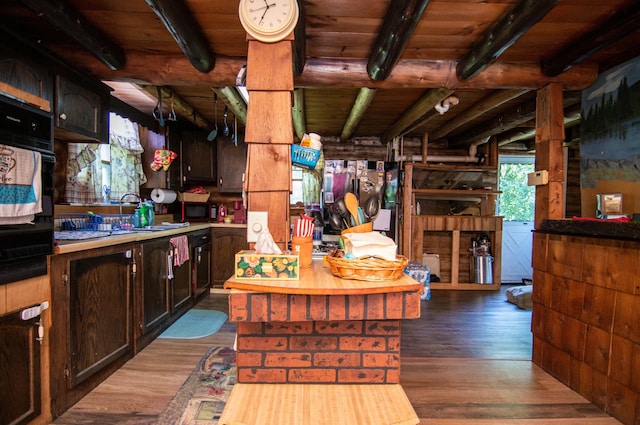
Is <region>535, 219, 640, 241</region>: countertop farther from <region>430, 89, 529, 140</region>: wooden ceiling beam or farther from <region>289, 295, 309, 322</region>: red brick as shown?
<region>289, 295, 309, 322</region>: red brick

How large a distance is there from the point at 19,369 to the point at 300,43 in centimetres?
241

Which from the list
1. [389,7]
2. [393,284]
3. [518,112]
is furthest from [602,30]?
[393,284]

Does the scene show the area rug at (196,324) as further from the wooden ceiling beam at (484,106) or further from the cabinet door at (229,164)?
the wooden ceiling beam at (484,106)

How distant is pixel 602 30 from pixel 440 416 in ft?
8.45

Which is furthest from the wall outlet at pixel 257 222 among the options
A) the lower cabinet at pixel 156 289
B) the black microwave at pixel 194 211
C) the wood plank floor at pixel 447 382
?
the black microwave at pixel 194 211

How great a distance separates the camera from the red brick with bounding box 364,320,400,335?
1.29 meters

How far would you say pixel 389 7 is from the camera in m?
1.85

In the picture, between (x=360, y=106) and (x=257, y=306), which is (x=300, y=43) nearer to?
(x=360, y=106)

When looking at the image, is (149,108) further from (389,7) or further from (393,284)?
(393,284)

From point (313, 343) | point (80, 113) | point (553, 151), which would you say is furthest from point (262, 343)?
point (553, 151)

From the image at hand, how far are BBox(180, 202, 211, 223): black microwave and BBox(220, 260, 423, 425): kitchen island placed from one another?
3.73 m

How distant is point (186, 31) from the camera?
75.3 inches

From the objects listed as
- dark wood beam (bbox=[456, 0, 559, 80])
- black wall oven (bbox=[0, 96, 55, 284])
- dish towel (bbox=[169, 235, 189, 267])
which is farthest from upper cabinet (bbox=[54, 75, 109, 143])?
dark wood beam (bbox=[456, 0, 559, 80])

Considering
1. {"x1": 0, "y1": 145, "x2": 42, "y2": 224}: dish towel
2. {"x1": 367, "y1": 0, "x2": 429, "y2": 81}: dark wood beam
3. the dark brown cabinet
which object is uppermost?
{"x1": 367, "y1": 0, "x2": 429, "y2": 81}: dark wood beam
